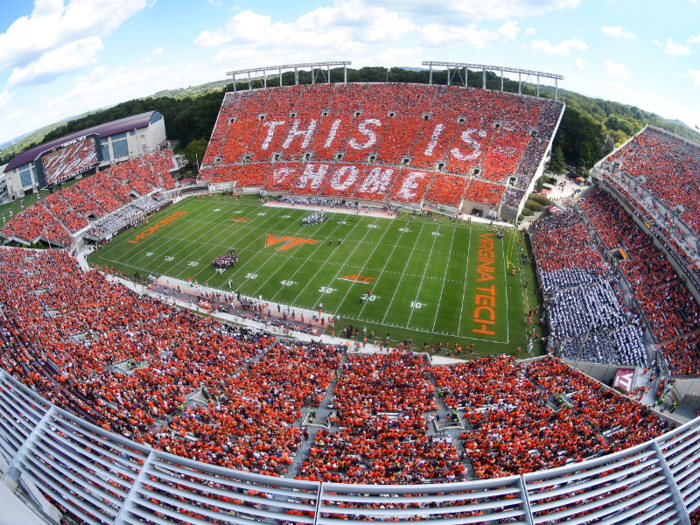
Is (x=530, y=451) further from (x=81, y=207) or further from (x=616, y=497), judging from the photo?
(x=81, y=207)

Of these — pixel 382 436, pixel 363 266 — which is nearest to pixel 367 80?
pixel 363 266

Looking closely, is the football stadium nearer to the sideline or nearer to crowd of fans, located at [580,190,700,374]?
crowd of fans, located at [580,190,700,374]

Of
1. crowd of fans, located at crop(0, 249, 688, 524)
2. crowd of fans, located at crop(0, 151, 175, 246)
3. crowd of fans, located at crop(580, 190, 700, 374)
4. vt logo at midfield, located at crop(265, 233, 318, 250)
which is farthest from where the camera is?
crowd of fans, located at crop(0, 151, 175, 246)

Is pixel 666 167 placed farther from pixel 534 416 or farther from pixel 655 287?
pixel 534 416

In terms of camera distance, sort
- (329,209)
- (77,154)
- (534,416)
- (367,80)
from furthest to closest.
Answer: (367,80)
(77,154)
(329,209)
(534,416)

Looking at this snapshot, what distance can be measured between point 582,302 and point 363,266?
1436cm

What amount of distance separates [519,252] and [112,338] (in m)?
28.3

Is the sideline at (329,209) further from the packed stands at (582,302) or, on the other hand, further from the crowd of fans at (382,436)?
the crowd of fans at (382,436)

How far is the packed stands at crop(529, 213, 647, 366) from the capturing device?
71.5 feet

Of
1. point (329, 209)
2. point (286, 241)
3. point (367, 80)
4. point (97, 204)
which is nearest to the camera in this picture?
point (286, 241)

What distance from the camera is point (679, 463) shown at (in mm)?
10383

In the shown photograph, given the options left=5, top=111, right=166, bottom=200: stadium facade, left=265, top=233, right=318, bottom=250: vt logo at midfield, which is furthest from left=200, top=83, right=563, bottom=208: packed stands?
left=265, top=233, right=318, bottom=250: vt logo at midfield

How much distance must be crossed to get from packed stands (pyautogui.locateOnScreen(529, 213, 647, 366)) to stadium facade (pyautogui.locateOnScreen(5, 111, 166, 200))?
4487cm

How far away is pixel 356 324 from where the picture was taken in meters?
26.5
